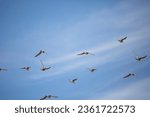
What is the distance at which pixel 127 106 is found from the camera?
45.5 metres

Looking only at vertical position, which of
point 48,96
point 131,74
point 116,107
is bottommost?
point 116,107

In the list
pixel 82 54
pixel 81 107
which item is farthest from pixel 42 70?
pixel 81 107

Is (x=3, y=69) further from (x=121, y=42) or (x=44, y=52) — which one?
(x=121, y=42)

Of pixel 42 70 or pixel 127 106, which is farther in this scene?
pixel 42 70

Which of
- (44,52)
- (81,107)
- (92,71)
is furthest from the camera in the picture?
(92,71)

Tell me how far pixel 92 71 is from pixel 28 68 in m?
10.6

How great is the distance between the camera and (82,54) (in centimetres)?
6041

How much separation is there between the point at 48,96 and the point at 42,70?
585cm

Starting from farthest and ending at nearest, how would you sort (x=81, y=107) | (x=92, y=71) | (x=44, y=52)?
1. (x=92, y=71)
2. (x=44, y=52)
3. (x=81, y=107)

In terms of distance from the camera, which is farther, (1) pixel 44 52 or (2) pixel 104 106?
(1) pixel 44 52

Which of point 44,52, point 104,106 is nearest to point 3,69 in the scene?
point 44,52

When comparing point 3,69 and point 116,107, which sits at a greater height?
point 3,69

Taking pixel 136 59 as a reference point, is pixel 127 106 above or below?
below

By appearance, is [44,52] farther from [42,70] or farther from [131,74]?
[131,74]
